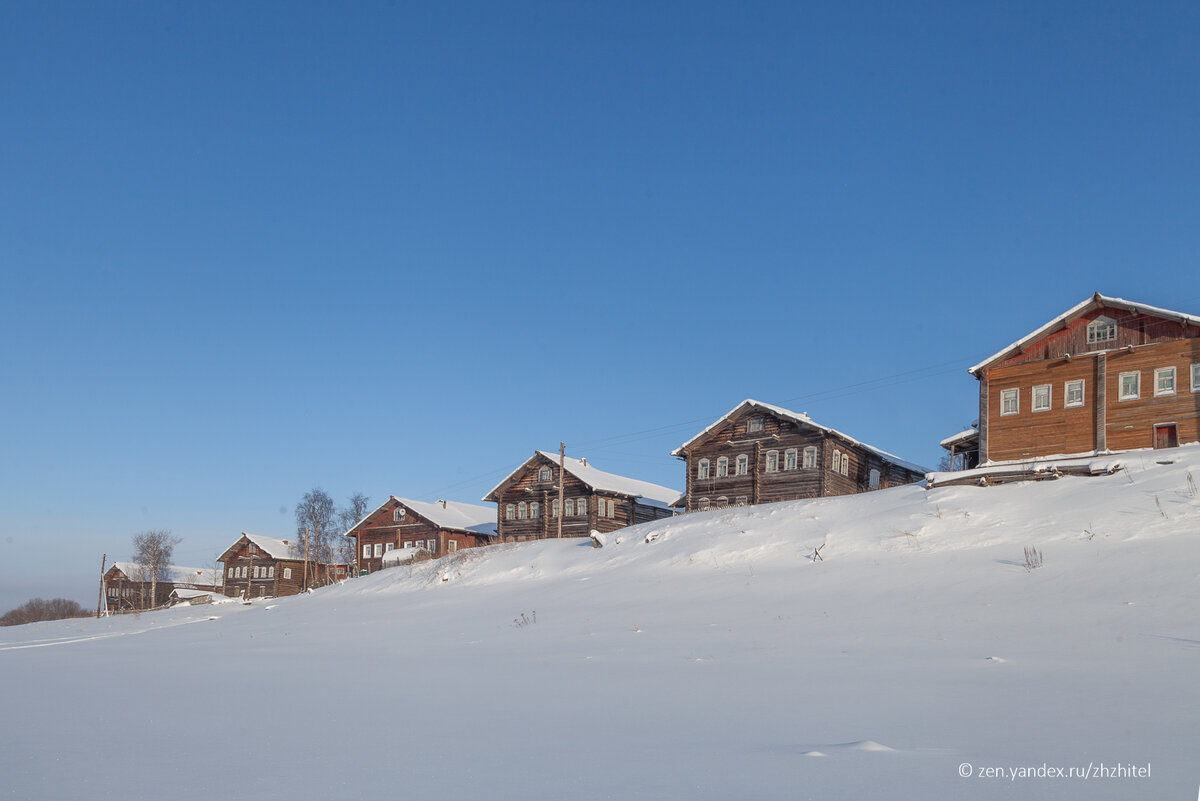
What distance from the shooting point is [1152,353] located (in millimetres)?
29750

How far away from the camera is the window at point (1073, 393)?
31219 mm

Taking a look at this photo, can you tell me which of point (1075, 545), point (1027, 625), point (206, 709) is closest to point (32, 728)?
point (206, 709)

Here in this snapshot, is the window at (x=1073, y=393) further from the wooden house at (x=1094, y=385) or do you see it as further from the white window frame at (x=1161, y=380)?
the white window frame at (x=1161, y=380)

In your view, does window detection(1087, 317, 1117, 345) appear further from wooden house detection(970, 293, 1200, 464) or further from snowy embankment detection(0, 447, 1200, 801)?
snowy embankment detection(0, 447, 1200, 801)

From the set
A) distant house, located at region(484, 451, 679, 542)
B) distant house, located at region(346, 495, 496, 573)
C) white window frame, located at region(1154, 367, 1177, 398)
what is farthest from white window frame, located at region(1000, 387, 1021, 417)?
distant house, located at region(346, 495, 496, 573)

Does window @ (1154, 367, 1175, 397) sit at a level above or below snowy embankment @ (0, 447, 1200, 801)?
above

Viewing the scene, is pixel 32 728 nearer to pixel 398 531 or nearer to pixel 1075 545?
pixel 1075 545

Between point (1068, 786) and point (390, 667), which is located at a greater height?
point (1068, 786)

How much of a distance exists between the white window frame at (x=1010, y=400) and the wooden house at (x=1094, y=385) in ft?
0.13

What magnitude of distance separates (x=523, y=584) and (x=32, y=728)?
2101cm

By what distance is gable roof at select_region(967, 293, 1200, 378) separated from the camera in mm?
29156

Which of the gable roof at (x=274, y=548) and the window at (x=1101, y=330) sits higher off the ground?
the window at (x=1101, y=330)

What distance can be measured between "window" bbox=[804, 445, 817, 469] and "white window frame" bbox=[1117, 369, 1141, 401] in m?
15.0

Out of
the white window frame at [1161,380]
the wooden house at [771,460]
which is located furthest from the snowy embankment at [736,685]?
the wooden house at [771,460]
